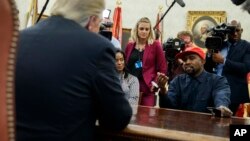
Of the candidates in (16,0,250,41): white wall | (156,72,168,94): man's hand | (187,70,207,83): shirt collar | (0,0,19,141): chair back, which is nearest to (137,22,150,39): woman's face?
(187,70,207,83): shirt collar

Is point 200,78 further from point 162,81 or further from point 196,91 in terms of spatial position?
point 162,81

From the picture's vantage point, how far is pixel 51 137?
1335 millimetres

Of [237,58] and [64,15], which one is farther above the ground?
[64,15]

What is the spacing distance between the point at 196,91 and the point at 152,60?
3.77 feet

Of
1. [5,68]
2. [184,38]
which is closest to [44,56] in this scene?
[5,68]

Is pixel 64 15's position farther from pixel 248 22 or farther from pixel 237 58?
pixel 248 22

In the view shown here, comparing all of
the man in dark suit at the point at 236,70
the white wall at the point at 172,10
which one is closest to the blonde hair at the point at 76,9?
the man in dark suit at the point at 236,70

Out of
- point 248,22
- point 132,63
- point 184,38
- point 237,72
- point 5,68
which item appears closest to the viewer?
point 5,68

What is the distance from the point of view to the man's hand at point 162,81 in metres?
2.42

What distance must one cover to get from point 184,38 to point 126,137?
3.71 m

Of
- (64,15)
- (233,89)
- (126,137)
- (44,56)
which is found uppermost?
(64,15)

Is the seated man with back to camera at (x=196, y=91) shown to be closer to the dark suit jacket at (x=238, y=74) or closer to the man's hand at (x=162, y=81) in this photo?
the man's hand at (x=162, y=81)

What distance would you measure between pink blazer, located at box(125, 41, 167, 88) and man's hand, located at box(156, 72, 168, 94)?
121cm

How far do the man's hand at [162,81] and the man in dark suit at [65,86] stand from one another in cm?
102
